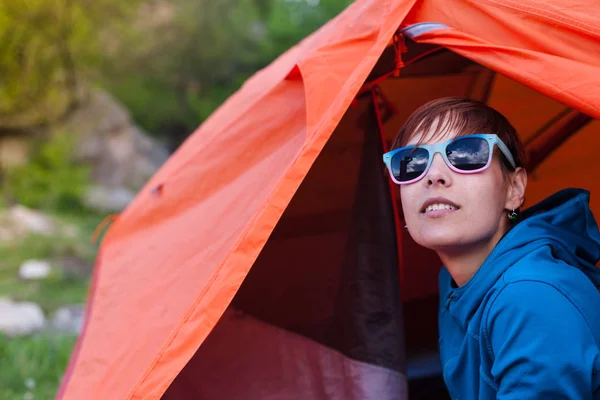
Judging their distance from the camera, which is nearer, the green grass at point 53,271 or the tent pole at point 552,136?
the tent pole at point 552,136

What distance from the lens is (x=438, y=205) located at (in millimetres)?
1301

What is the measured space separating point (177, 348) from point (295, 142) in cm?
59

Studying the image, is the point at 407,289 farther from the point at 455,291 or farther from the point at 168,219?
the point at 455,291

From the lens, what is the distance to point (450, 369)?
1.37m

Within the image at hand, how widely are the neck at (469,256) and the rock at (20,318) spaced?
2.54 meters

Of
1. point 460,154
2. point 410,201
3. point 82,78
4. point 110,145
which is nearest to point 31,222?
point 110,145

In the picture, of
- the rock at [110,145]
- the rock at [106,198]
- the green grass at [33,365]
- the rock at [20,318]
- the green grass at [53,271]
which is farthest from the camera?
the rock at [110,145]

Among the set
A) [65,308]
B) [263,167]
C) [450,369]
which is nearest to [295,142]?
[263,167]

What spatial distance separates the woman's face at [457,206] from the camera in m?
1.28

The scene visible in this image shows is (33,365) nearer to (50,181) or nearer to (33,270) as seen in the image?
(33,270)

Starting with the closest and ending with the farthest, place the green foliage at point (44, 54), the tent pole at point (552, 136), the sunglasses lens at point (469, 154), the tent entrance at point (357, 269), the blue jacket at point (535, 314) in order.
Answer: the blue jacket at point (535, 314)
the sunglasses lens at point (469, 154)
the tent entrance at point (357, 269)
the tent pole at point (552, 136)
the green foliage at point (44, 54)

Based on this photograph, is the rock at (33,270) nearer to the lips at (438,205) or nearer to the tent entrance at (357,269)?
the tent entrance at (357,269)

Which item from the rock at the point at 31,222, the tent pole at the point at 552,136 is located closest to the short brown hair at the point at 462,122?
the tent pole at the point at 552,136

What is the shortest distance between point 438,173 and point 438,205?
63mm
